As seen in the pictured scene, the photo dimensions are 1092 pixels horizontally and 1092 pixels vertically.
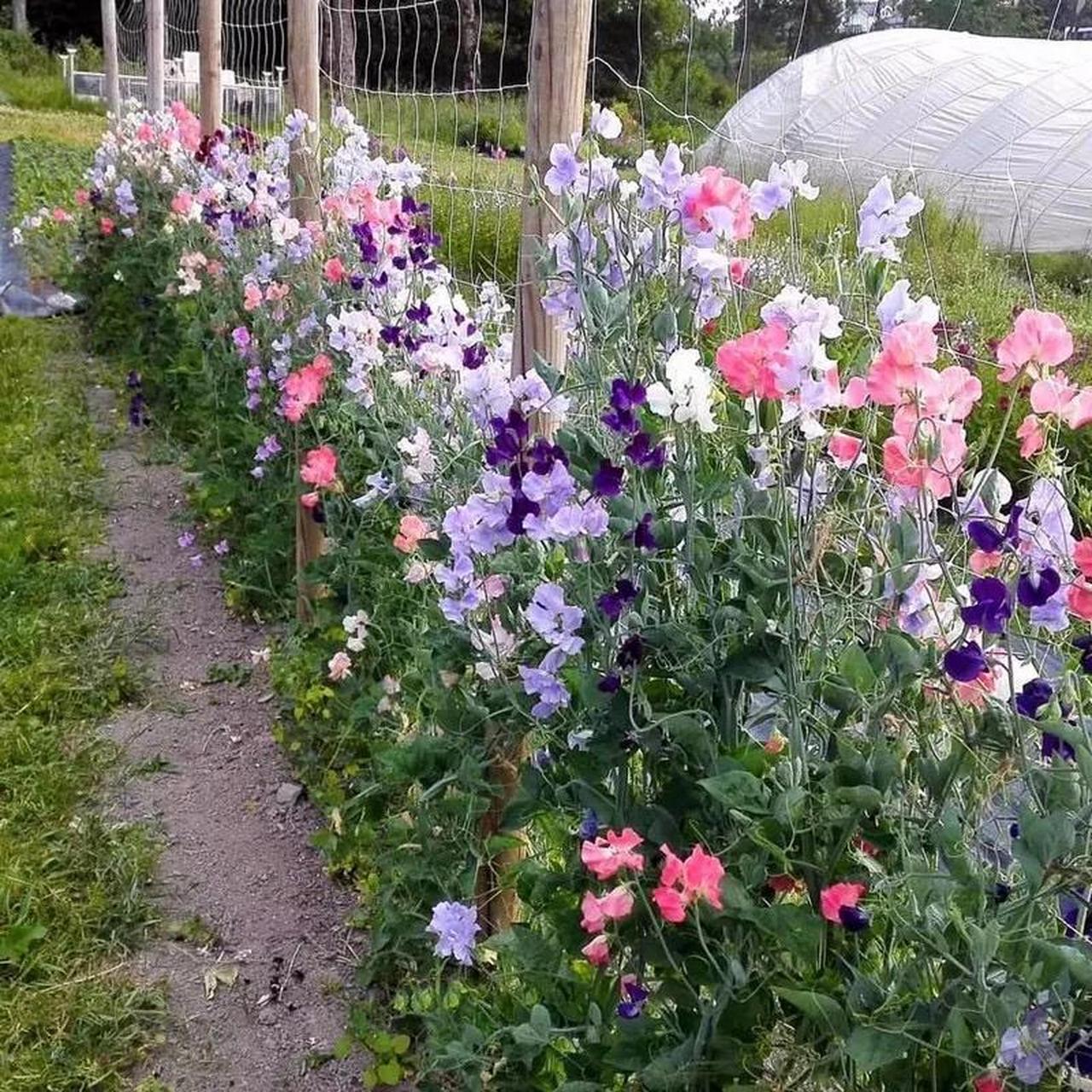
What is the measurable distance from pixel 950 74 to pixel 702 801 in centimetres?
654

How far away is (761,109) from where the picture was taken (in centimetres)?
327

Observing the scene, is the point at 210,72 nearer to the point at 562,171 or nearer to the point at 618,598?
the point at 562,171

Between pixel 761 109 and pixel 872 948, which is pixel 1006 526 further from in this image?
pixel 761 109

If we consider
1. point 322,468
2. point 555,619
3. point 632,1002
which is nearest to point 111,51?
point 322,468

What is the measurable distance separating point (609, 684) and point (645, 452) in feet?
0.78

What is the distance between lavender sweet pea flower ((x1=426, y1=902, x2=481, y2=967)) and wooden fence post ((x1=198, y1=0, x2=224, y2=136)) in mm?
4058

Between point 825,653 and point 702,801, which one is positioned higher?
point 825,653

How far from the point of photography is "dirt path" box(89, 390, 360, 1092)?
6.73 ft

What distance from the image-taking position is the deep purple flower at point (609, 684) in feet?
4.16

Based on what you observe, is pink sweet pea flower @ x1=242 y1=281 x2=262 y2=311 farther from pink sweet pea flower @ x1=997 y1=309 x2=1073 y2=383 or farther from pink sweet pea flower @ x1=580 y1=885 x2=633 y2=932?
pink sweet pea flower @ x1=997 y1=309 x2=1073 y2=383

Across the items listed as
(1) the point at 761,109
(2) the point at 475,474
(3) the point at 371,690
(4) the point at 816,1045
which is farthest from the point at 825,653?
(1) the point at 761,109

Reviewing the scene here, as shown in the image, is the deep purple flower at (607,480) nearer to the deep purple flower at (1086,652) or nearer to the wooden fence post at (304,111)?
the deep purple flower at (1086,652)

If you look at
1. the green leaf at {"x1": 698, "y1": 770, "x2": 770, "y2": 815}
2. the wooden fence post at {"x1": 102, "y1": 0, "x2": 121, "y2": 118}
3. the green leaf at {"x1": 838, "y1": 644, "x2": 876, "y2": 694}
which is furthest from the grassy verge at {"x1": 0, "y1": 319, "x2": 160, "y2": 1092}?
the wooden fence post at {"x1": 102, "y1": 0, "x2": 121, "y2": 118}

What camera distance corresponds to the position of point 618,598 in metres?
1.27
